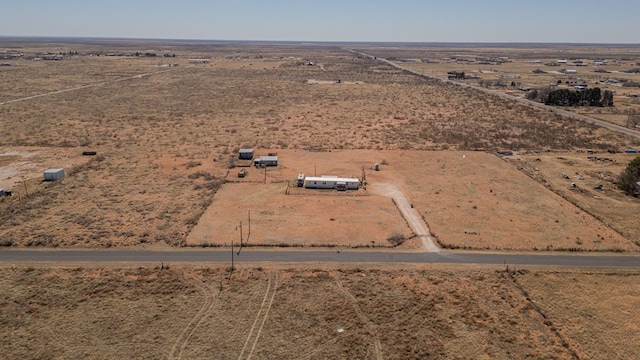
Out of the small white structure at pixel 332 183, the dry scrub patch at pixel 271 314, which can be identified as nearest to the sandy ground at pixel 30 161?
the dry scrub patch at pixel 271 314

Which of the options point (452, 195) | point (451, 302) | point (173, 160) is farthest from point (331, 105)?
point (451, 302)

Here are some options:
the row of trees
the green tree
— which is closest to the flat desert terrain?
the green tree

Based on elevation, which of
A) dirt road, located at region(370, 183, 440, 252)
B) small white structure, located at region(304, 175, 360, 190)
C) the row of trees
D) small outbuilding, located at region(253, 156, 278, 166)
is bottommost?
dirt road, located at region(370, 183, 440, 252)

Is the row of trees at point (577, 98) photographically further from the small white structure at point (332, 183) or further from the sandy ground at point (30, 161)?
the sandy ground at point (30, 161)

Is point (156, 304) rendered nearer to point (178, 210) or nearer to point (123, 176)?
point (178, 210)

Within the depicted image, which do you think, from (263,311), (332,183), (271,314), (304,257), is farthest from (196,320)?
(332,183)

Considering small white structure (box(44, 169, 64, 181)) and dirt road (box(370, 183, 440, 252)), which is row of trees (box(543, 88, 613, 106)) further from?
small white structure (box(44, 169, 64, 181))

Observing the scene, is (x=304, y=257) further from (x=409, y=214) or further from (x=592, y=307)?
(x=592, y=307)
